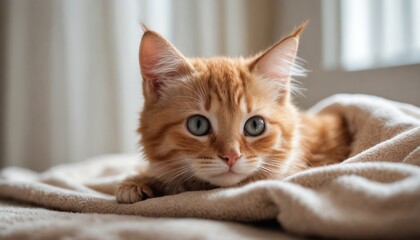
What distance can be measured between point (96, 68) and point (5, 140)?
0.81 m

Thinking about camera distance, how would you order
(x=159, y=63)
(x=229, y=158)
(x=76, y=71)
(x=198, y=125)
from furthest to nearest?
A: (x=76, y=71), (x=159, y=63), (x=198, y=125), (x=229, y=158)

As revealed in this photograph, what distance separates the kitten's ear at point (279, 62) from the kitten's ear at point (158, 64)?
0.22 metres

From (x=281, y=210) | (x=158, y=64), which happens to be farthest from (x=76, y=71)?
(x=281, y=210)

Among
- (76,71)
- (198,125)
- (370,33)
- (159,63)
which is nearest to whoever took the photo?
(198,125)

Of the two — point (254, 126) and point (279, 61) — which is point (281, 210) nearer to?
point (254, 126)

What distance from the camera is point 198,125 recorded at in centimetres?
113

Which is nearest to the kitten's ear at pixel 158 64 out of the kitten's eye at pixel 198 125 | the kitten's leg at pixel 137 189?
the kitten's eye at pixel 198 125

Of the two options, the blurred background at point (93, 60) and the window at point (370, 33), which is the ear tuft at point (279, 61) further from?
the blurred background at point (93, 60)

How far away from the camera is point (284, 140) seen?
1217mm

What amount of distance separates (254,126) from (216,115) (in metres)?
0.13

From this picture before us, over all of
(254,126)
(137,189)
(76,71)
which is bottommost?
(137,189)

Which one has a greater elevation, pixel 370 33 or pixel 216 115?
pixel 370 33

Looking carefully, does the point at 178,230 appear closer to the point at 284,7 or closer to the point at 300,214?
the point at 300,214

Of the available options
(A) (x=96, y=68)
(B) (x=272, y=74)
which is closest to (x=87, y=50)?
(A) (x=96, y=68)
